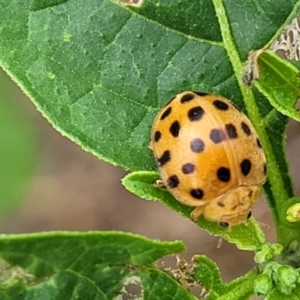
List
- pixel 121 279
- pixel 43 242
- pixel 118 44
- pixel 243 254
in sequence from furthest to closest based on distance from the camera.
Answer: pixel 243 254 < pixel 118 44 < pixel 121 279 < pixel 43 242

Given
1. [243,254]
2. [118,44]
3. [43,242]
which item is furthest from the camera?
[243,254]

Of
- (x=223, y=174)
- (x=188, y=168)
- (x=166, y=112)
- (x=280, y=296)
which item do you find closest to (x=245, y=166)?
(x=223, y=174)

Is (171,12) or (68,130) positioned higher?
(171,12)

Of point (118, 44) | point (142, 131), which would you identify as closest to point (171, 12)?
point (118, 44)

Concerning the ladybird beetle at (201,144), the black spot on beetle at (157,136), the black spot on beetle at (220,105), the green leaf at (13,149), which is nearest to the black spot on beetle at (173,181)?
the ladybird beetle at (201,144)

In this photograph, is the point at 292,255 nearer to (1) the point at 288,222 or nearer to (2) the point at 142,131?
(1) the point at 288,222

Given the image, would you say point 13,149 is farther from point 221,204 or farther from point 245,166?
point 245,166
